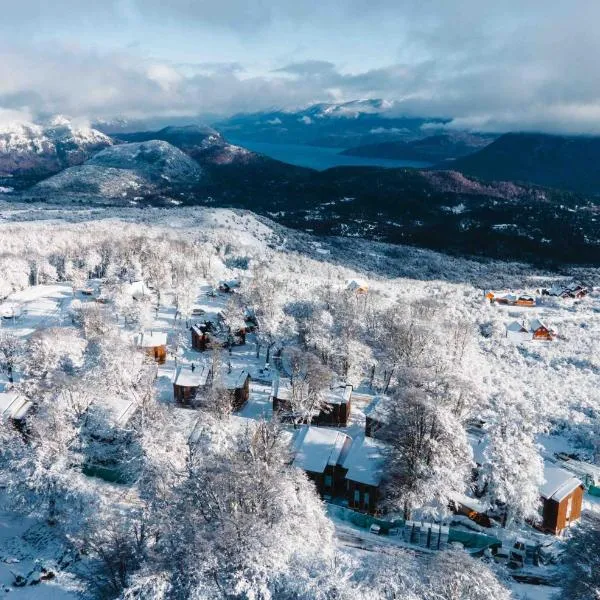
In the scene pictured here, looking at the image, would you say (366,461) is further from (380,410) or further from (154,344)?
(154,344)

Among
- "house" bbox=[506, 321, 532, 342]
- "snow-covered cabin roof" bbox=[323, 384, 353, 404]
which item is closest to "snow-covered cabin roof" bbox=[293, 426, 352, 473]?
"snow-covered cabin roof" bbox=[323, 384, 353, 404]

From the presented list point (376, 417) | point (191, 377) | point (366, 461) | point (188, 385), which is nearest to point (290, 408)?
point (376, 417)

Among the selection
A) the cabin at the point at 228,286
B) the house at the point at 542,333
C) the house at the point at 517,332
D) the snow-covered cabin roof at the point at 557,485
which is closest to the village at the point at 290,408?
the snow-covered cabin roof at the point at 557,485

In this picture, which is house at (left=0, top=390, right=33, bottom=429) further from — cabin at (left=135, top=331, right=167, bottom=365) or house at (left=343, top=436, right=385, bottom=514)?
house at (left=343, top=436, right=385, bottom=514)

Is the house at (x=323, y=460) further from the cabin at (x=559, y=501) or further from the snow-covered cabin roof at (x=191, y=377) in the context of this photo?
the cabin at (x=559, y=501)

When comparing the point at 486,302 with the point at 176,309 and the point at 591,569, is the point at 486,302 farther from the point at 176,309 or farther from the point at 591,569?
the point at 591,569

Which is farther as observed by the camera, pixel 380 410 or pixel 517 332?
pixel 517 332
